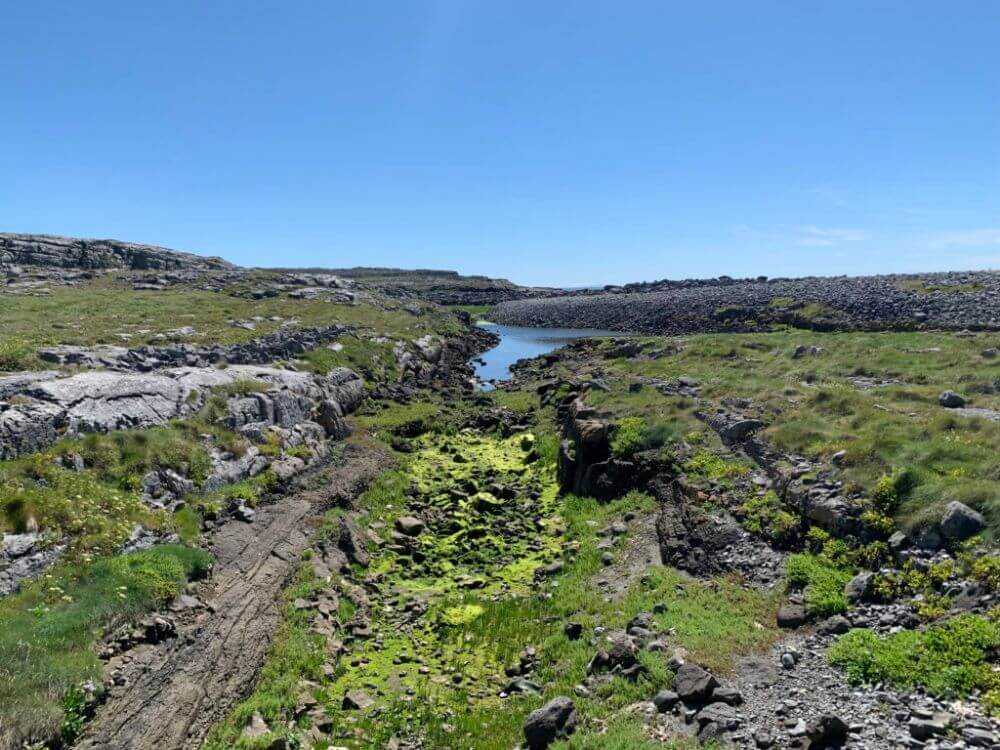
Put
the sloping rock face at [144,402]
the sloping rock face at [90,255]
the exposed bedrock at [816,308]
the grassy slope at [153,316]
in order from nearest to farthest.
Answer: the sloping rock face at [144,402] < the grassy slope at [153,316] < the exposed bedrock at [816,308] < the sloping rock face at [90,255]

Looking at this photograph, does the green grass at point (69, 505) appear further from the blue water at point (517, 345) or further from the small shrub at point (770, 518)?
the blue water at point (517, 345)

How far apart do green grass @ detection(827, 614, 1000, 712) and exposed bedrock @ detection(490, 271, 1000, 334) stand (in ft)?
152

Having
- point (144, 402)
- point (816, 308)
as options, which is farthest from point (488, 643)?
point (816, 308)

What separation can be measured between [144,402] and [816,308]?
7192 centimetres

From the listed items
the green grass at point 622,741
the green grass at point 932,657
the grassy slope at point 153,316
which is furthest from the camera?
the grassy slope at point 153,316

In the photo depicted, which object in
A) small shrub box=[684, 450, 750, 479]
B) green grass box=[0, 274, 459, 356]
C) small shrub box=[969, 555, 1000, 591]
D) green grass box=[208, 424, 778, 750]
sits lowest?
green grass box=[208, 424, 778, 750]

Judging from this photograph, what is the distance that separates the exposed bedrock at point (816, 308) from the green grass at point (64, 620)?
5660cm

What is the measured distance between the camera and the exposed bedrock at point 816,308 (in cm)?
5528

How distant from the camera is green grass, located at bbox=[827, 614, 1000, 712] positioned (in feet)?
31.6

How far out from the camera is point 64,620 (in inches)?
537

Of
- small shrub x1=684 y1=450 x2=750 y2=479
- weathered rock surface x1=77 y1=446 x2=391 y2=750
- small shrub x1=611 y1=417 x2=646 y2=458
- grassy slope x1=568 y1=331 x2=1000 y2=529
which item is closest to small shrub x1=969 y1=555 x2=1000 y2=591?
grassy slope x1=568 y1=331 x2=1000 y2=529

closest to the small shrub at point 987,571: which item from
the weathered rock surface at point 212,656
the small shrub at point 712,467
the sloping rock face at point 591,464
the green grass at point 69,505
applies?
the small shrub at point 712,467

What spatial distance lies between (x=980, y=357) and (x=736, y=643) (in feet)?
94.3

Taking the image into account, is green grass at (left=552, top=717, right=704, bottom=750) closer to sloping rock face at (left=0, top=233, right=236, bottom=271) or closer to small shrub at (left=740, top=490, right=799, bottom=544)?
small shrub at (left=740, top=490, right=799, bottom=544)
